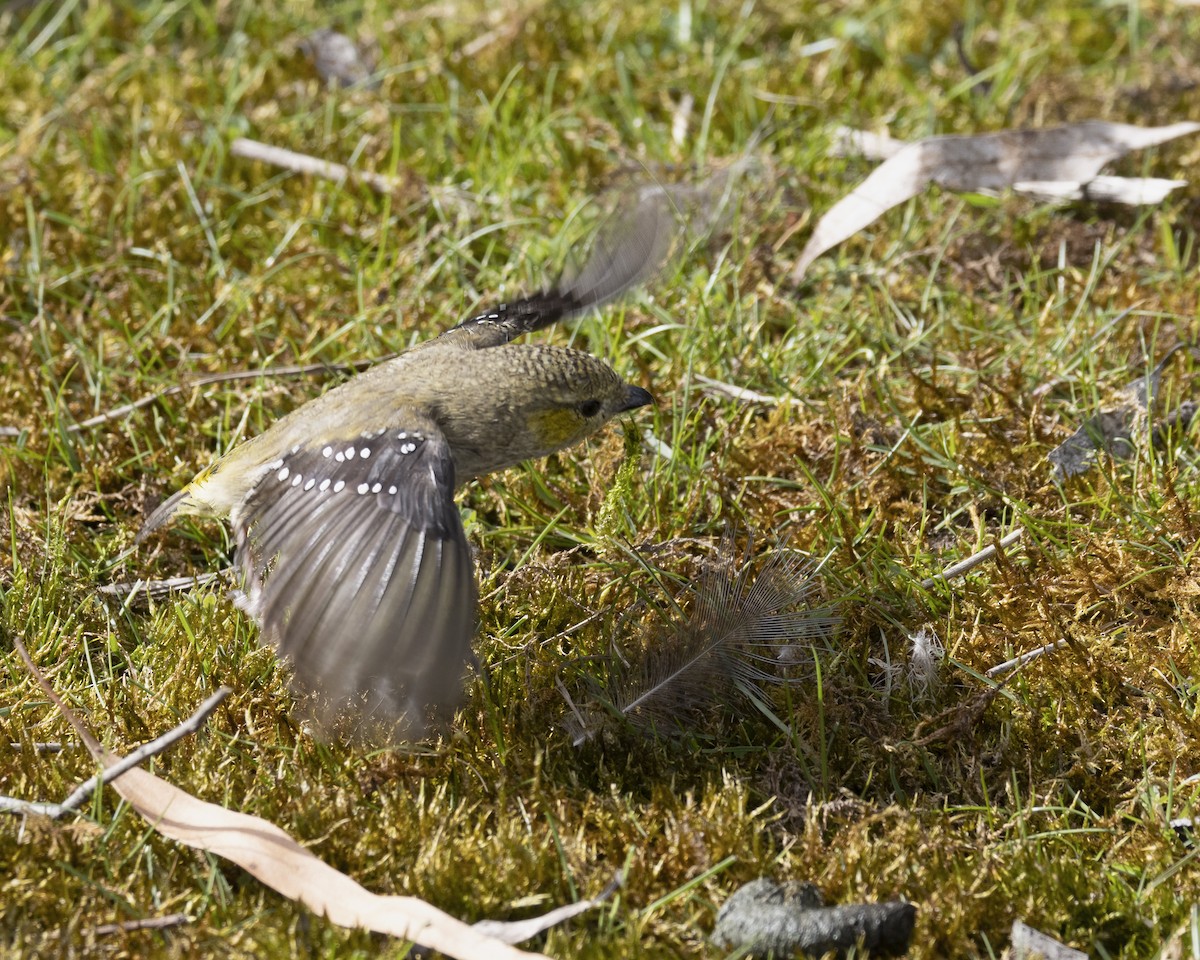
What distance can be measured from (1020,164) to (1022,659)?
292cm

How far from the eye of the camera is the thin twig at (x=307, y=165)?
639 centimetres

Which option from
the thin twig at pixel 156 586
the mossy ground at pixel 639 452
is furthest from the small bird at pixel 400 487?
the mossy ground at pixel 639 452

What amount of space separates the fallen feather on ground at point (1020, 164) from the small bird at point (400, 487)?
4.79ft

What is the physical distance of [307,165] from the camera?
6.48 meters

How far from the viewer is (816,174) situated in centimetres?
643

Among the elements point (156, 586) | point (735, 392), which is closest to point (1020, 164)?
point (735, 392)

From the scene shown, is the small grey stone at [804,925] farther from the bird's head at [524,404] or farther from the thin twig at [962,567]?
the bird's head at [524,404]

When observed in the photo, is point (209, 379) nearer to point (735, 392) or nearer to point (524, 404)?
point (524, 404)

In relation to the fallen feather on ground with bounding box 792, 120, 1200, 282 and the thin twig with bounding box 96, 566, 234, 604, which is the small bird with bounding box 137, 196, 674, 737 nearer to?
the thin twig with bounding box 96, 566, 234, 604

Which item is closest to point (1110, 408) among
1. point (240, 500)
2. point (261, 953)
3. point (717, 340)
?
point (717, 340)

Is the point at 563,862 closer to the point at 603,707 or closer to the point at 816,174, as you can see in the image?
the point at 603,707

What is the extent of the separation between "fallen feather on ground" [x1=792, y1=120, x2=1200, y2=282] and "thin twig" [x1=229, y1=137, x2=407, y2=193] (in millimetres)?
1942

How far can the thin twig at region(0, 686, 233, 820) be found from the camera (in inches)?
139

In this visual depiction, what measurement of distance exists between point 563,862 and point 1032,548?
1921mm
